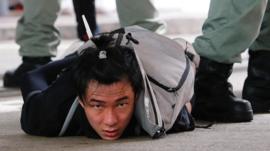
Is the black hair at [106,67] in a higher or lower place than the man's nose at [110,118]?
higher

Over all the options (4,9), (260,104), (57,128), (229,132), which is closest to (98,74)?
(57,128)

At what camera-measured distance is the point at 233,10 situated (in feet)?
4.73

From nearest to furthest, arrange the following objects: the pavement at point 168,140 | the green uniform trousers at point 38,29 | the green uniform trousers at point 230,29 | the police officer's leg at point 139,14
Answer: the pavement at point 168,140, the green uniform trousers at point 230,29, the police officer's leg at point 139,14, the green uniform trousers at point 38,29

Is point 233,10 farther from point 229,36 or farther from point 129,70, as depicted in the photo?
point 129,70

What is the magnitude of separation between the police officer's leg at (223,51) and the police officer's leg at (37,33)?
26.5 inches

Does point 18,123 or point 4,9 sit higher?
point 18,123

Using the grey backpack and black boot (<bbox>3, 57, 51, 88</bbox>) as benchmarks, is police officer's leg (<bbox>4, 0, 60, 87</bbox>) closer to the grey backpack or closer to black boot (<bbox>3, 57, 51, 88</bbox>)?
black boot (<bbox>3, 57, 51, 88</bbox>)

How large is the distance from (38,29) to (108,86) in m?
0.88

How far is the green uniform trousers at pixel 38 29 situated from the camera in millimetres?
2035

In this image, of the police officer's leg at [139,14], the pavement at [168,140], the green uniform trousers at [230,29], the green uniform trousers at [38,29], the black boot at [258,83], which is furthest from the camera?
the green uniform trousers at [38,29]

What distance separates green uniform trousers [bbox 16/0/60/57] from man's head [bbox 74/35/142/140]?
0.78 m

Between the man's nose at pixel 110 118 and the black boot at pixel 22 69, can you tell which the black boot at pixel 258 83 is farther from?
the black boot at pixel 22 69

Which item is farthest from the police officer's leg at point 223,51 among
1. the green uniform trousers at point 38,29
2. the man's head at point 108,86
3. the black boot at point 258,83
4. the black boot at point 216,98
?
the green uniform trousers at point 38,29

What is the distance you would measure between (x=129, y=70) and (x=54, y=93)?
17 centimetres
